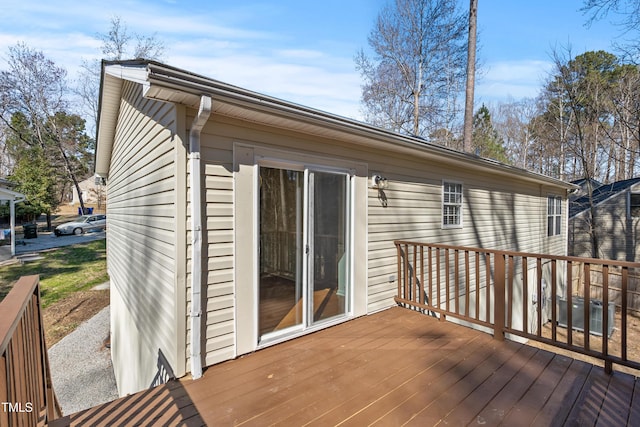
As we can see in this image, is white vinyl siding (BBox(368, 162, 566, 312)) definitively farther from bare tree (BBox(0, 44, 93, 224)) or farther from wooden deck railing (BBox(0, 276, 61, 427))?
bare tree (BBox(0, 44, 93, 224))

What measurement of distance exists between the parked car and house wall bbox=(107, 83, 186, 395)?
18138mm

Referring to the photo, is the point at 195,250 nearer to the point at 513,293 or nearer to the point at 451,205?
the point at 451,205

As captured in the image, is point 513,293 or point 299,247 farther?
point 513,293

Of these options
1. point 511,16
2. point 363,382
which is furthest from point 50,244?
point 511,16

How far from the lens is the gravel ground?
19.2ft

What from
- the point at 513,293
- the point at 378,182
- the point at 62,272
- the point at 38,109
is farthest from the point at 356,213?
the point at 38,109

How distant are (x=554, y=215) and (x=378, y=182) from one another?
29.9 ft

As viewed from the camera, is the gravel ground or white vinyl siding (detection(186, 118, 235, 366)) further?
the gravel ground

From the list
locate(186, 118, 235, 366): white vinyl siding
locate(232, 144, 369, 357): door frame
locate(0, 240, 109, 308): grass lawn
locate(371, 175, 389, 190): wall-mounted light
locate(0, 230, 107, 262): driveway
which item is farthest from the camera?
locate(0, 230, 107, 262): driveway

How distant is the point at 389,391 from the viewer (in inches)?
96.3

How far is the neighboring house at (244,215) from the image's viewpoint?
265 cm

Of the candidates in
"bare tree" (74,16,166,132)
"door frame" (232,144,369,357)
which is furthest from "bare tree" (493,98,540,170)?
"bare tree" (74,16,166,132)

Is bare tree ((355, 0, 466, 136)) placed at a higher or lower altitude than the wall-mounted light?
higher

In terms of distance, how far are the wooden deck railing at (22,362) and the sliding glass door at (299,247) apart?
1692 millimetres
